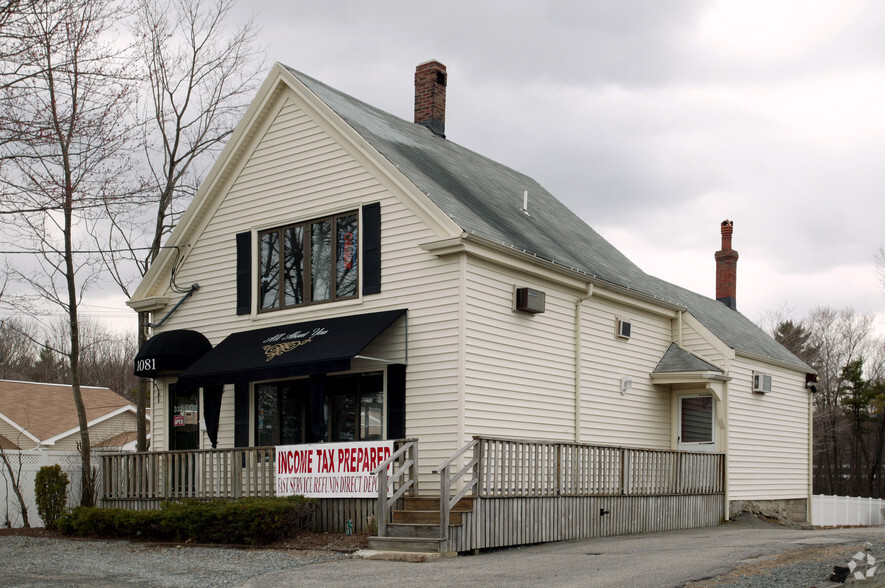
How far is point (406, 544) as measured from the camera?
43.7 ft

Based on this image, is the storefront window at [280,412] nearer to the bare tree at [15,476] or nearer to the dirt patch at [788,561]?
the bare tree at [15,476]

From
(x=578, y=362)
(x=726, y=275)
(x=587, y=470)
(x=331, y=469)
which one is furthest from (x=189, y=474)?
(x=726, y=275)

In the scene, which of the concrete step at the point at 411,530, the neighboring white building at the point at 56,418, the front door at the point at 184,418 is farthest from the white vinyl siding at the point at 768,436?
the neighboring white building at the point at 56,418

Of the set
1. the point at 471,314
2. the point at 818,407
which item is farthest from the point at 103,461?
the point at 818,407

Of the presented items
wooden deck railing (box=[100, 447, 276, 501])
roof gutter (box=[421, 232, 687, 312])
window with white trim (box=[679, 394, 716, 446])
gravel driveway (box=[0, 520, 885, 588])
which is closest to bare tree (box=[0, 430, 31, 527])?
wooden deck railing (box=[100, 447, 276, 501])

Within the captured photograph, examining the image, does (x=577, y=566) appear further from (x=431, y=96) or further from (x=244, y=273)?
(x=431, y=96)

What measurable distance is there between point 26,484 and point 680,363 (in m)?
14.0

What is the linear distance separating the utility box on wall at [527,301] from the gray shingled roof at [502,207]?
28.3 inches

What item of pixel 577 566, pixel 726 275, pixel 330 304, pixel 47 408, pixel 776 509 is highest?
pixel 726 275

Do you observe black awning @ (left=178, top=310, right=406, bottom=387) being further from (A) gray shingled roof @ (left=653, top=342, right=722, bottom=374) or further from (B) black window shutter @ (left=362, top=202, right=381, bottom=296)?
(A) gray shingled roof @ (left=653, top=342, right=722, bottom=374)

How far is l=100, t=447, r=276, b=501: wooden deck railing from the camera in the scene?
16453mm

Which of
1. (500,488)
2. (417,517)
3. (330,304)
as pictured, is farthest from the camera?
(330,304)

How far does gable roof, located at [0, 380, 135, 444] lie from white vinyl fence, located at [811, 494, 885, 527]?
24.7m

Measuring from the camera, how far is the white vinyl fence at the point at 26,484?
806 inches
